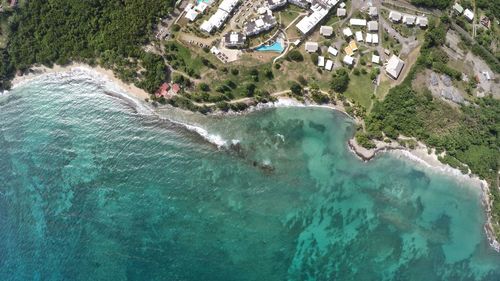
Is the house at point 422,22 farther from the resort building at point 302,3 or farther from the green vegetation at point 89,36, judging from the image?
the green vegetation at point 89,36

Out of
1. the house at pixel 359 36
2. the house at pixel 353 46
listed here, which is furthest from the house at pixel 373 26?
the house at pixel 353 46

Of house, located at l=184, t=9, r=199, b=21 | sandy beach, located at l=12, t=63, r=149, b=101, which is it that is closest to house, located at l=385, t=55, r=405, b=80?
house, located at l=184, t=9, r=199, b=21

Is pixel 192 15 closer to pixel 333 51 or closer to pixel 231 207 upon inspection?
pixel 333 51

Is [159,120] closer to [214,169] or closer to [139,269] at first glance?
[214,169]

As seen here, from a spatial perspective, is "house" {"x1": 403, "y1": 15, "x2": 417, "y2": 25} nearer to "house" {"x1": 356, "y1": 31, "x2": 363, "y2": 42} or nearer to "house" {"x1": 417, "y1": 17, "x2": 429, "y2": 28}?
"house" {"x1": 417, "y1": 17, "x2": 429, "y2": 28}

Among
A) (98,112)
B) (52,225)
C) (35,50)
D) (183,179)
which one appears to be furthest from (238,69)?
(52,225)
